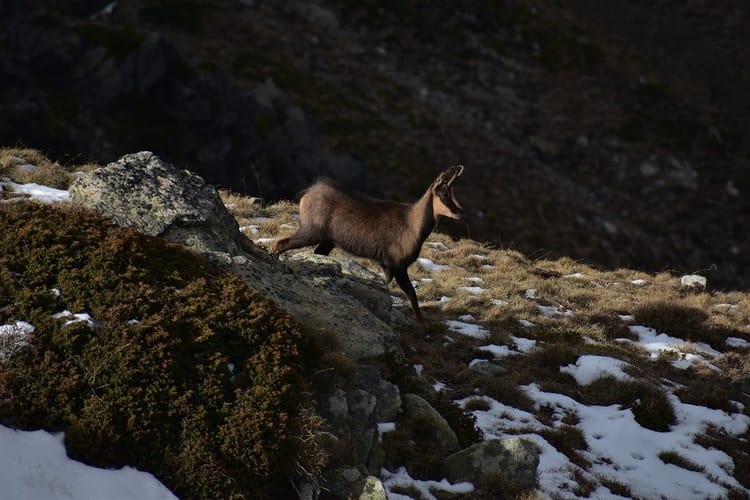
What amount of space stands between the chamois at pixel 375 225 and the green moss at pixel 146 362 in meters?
5.91

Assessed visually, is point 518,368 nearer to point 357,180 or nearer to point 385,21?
point 357,180

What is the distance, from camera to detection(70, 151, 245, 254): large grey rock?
8.44 m

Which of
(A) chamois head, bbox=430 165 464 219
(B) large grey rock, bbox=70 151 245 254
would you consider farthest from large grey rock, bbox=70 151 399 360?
(A) chamois head, bbox=430 165 464 219

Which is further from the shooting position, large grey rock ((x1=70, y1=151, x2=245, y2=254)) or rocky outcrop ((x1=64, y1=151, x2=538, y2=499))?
large grey rock ((x1=70, y1=151, x2=245, y2=254))

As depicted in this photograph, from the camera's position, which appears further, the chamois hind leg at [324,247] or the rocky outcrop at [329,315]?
the chamois hind leg at [324,247]

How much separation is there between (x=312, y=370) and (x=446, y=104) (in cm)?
4431

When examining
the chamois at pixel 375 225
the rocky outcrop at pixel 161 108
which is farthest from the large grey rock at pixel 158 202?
the rocky outcrop at pixel 161 108

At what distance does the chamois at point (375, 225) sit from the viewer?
1307cm

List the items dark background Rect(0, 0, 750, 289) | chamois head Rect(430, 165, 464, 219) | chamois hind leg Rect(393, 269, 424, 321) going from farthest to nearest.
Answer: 1. dark background Rect(0, 0, 750, 289)
2. chamois head Rect(430, 165, 464, 219)
3. chamois hind leg Rect(393, 269, 424, 321)

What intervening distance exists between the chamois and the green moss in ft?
19.4

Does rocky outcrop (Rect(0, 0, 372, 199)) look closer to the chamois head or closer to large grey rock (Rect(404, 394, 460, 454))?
the chamois head

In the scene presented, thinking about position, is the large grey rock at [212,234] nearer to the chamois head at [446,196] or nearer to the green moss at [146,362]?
the green moss at [146,362]

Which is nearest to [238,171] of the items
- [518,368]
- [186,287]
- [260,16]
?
[260,16]

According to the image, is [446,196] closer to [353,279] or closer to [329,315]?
[353,279]
